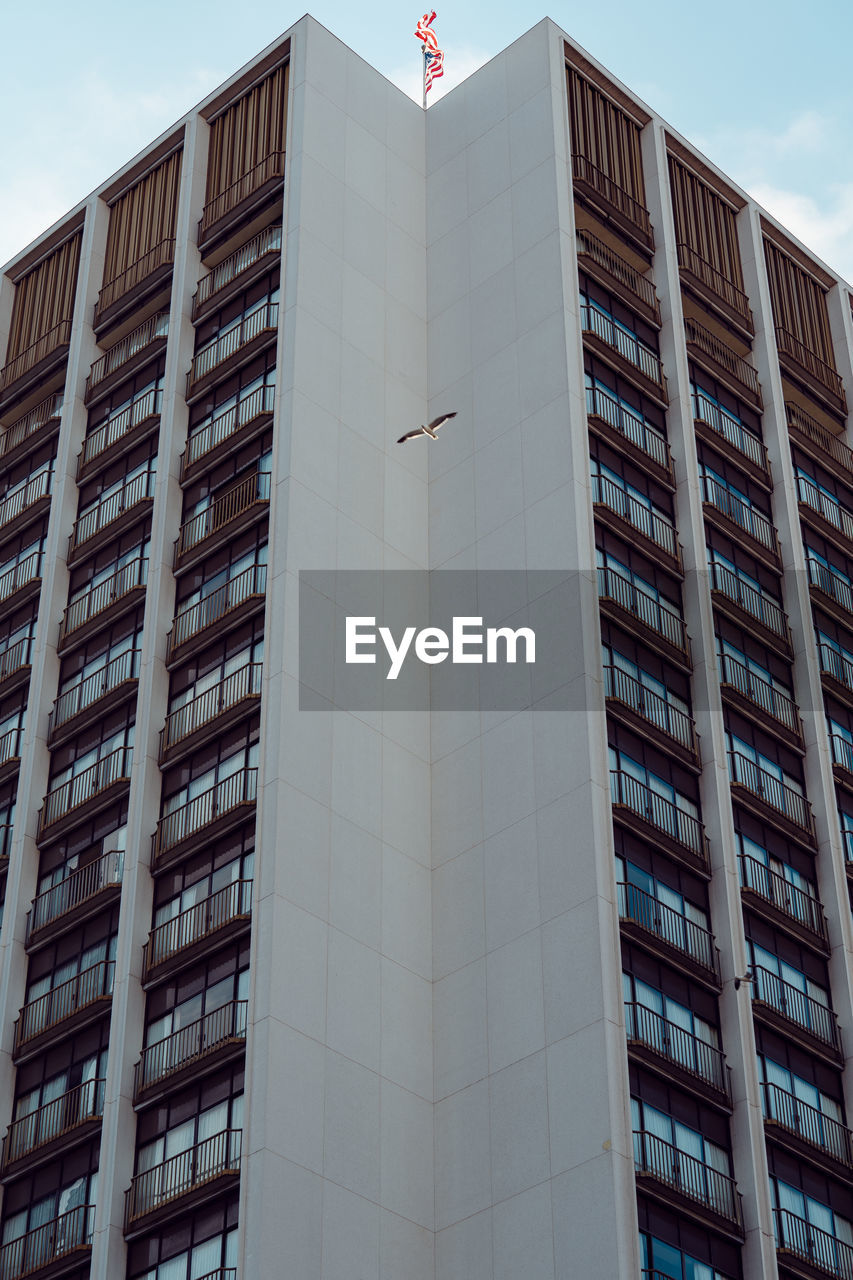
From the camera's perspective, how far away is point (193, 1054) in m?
53.1

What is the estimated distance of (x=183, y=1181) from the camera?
51312 mm

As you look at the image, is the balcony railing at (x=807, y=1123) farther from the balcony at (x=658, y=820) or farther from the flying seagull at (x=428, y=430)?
the flying seagull at (x=428, y=430)

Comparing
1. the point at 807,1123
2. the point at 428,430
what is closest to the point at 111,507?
the point at 428,430

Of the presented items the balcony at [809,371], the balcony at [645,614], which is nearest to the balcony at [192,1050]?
the balcony at [645,614]

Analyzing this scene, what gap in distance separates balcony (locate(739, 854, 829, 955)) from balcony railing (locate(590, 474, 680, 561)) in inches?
443

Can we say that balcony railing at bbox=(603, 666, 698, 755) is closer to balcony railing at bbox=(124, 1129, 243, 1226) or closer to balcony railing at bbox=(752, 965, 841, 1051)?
balcony railing at bbox=(752, 965, 841, 1051)

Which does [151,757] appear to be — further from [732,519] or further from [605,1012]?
[732,519]

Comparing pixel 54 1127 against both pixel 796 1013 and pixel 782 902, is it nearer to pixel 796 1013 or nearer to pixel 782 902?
pixel 796 1013

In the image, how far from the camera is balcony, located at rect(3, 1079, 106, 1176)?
2151 inches

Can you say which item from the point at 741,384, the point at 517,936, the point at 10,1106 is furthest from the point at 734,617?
the point at 10,1106

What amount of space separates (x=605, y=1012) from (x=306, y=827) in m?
9.92

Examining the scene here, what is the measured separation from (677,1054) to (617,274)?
30.2 m

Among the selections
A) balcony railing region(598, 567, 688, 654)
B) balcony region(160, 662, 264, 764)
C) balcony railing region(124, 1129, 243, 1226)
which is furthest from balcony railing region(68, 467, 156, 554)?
balcony railing region(124, 1129, 243, 1226)

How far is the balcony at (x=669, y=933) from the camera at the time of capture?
54469mm
